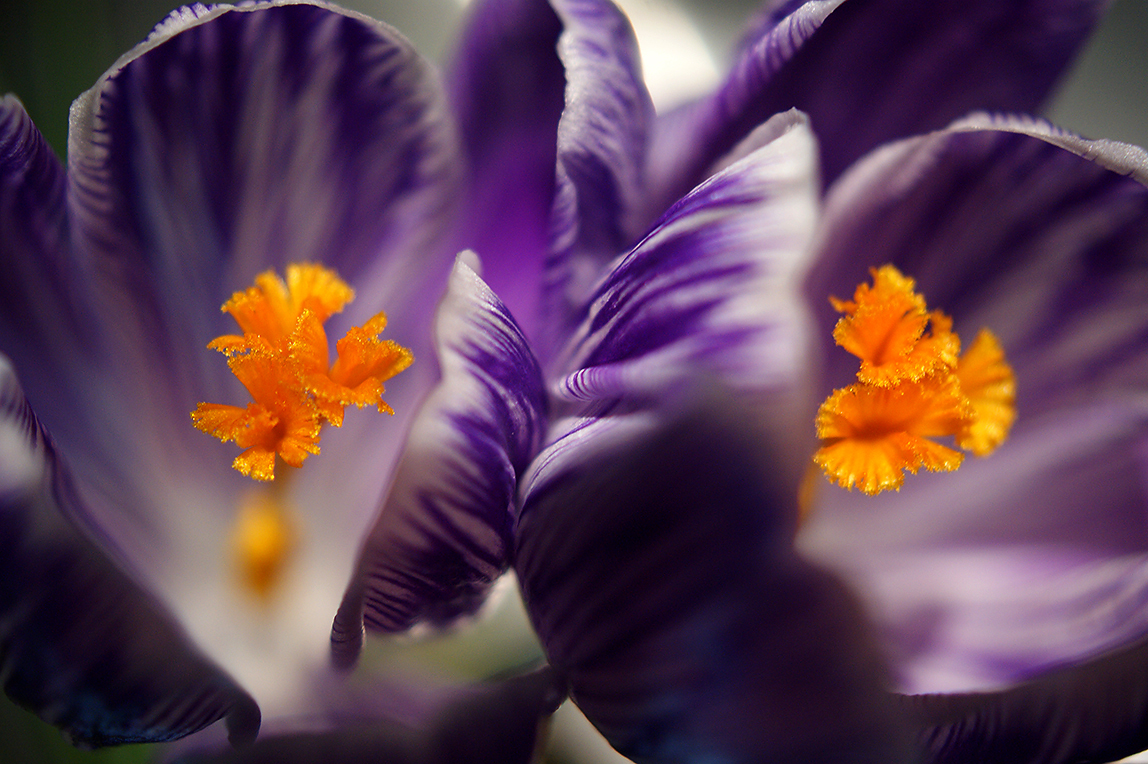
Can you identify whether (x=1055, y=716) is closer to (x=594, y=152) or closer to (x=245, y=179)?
(x=594, y=152)

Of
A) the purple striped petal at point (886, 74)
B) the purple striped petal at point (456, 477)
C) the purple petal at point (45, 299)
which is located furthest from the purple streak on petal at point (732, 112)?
the purple petal at point (45, 299)

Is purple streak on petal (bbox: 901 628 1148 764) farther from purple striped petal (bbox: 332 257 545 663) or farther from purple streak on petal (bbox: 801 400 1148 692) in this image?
purple striped petal (bbox: 332 257 545 663)

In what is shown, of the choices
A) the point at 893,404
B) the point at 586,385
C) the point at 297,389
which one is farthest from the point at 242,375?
the point at 893,404

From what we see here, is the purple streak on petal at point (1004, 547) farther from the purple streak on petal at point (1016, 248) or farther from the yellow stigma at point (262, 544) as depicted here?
the yellow stigma at point (262, 544)

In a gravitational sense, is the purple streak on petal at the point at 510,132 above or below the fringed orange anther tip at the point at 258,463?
above

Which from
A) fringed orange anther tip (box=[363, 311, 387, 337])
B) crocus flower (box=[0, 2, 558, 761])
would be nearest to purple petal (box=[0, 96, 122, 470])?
crocus flower (box=[0, 2, 558, 761])

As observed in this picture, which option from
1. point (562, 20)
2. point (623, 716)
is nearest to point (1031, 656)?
point (623, 716)
